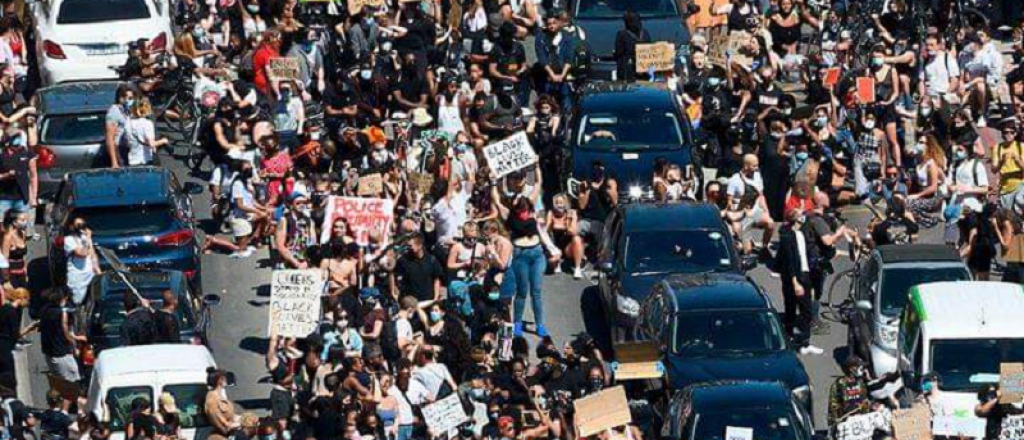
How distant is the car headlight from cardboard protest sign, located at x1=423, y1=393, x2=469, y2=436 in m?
3.61

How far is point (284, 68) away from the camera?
41719mm

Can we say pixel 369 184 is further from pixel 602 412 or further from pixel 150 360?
pixel 602 412

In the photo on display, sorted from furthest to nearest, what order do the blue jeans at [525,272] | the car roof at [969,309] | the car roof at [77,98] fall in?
1. the car roof at [77,98]
2. the blue jeans at [525,272]
3. the car roof at [969,309]

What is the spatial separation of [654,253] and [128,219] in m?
6.04

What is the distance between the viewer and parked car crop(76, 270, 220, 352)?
34.7m

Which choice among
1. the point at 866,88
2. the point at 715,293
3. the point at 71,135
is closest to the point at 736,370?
the point at 715,293

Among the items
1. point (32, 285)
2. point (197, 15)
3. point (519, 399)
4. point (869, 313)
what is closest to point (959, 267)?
point (869, 313)

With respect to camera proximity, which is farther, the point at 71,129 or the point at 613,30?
the point at 613,30

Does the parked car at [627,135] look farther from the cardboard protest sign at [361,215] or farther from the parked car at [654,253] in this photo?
the cardboard protest sign at [361,215]

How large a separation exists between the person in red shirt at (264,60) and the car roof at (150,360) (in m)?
9.46

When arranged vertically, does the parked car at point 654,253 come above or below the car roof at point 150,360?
below

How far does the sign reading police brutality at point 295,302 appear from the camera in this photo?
→ 34219 mm

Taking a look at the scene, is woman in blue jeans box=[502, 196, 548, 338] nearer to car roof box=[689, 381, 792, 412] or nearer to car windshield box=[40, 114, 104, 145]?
car roof box=[689, 381, 792, 412]

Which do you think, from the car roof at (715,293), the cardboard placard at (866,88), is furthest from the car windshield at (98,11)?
the car roof at (715,293)
